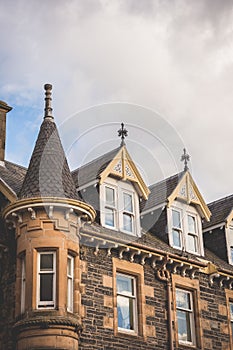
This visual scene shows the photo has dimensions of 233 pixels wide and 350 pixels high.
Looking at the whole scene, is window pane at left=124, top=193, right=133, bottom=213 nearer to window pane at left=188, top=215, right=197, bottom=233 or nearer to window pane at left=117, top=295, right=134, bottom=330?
window pane at left=188, top=215, right=197, bottom=233

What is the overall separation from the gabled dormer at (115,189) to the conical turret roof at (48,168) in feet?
6.22

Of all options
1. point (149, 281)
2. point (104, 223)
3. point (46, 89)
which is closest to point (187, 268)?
point (149, 281)

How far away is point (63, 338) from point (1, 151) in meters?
9.03

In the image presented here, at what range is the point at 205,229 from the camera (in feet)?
93.8

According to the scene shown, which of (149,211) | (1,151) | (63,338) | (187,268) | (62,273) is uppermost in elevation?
(1,151)

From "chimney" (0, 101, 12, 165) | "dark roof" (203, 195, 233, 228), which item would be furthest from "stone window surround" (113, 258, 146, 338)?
"chimney" (0, 101, 12, 165)

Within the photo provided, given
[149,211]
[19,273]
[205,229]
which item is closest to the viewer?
[19,273]

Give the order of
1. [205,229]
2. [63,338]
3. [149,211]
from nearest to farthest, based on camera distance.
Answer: [63,338] < [149,211] < [205,229]

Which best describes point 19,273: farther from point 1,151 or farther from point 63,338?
point 1,151

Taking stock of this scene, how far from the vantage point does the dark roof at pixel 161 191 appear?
26.8 m

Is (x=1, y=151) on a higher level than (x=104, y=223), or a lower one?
higher

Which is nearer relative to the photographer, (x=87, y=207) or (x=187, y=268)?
(x=87, y=207)

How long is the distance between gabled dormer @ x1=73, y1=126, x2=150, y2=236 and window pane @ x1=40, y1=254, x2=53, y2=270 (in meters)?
3.20

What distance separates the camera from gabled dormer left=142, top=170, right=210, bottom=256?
86.3ft
